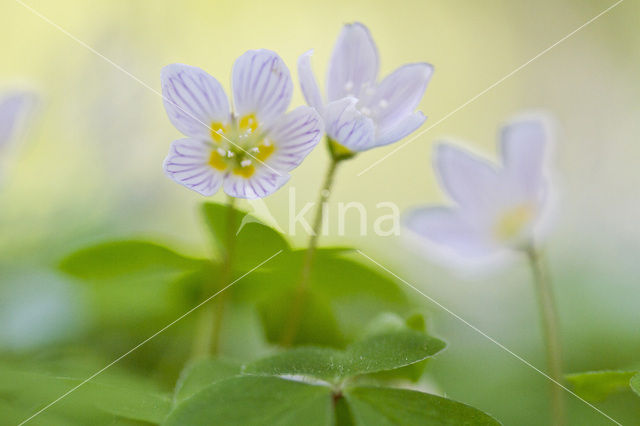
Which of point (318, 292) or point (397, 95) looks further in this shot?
point (318, 292)

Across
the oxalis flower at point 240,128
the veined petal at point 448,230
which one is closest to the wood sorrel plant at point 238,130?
the oxalis flower at point 240,128

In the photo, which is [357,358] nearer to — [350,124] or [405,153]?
[350,124]

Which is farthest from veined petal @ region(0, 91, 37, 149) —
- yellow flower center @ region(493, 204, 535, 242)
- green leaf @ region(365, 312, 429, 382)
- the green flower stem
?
yellow flower center @ region(493, 204, 535, 242)

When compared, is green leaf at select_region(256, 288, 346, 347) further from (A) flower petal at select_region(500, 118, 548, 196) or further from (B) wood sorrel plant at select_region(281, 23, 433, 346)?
(A) flower petal at select_region(500, 118, 548, 196)

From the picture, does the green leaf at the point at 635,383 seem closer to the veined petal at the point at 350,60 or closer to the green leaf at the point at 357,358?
the green leaf at the point at 357,358

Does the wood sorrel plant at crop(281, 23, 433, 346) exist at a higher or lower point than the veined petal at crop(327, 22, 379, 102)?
lower

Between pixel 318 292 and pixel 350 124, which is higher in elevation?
pixel 350 124

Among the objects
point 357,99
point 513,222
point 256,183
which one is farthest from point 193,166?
point 513,222
